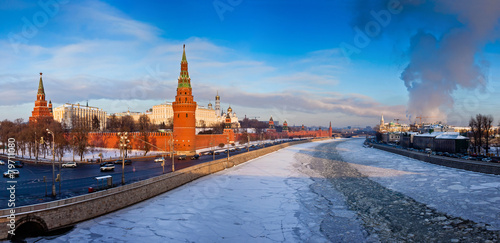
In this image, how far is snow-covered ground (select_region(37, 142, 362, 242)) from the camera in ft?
57.7

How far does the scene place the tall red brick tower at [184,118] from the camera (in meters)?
60.2

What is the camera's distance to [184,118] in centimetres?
6100

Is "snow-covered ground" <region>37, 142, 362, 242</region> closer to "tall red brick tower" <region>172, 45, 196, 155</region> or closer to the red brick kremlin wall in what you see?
"tall red brick tower" <region>172, 45, 196, 155</region>

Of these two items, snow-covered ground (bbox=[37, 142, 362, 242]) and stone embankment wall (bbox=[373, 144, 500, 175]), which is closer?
snow-covered ground (bbox=[37, 142, 362, 242])

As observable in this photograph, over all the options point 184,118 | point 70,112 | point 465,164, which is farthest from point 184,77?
point 70,112

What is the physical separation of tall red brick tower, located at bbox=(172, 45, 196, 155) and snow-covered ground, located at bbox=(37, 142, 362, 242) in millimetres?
29001

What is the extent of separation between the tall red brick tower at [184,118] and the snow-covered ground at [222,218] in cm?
2900

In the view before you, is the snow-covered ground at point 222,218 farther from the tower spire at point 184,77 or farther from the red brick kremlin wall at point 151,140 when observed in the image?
the red brick kremlin wall at point 151,140

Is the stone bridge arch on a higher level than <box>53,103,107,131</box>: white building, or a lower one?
lower

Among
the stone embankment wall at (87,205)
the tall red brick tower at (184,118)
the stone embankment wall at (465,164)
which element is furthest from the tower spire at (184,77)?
the stone embankment wall at (465,164)

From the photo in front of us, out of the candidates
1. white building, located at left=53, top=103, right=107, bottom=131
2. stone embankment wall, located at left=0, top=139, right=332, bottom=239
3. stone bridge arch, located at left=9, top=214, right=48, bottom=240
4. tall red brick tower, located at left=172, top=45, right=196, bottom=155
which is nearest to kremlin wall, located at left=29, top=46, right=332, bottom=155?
tall red brick tower, located at left=172, top=45, right=196, bottom=155

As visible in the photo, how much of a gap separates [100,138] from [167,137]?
20858 millimetres

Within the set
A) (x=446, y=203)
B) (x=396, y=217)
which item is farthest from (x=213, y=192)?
(x=446, y=203)

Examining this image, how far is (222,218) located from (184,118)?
41.7m
